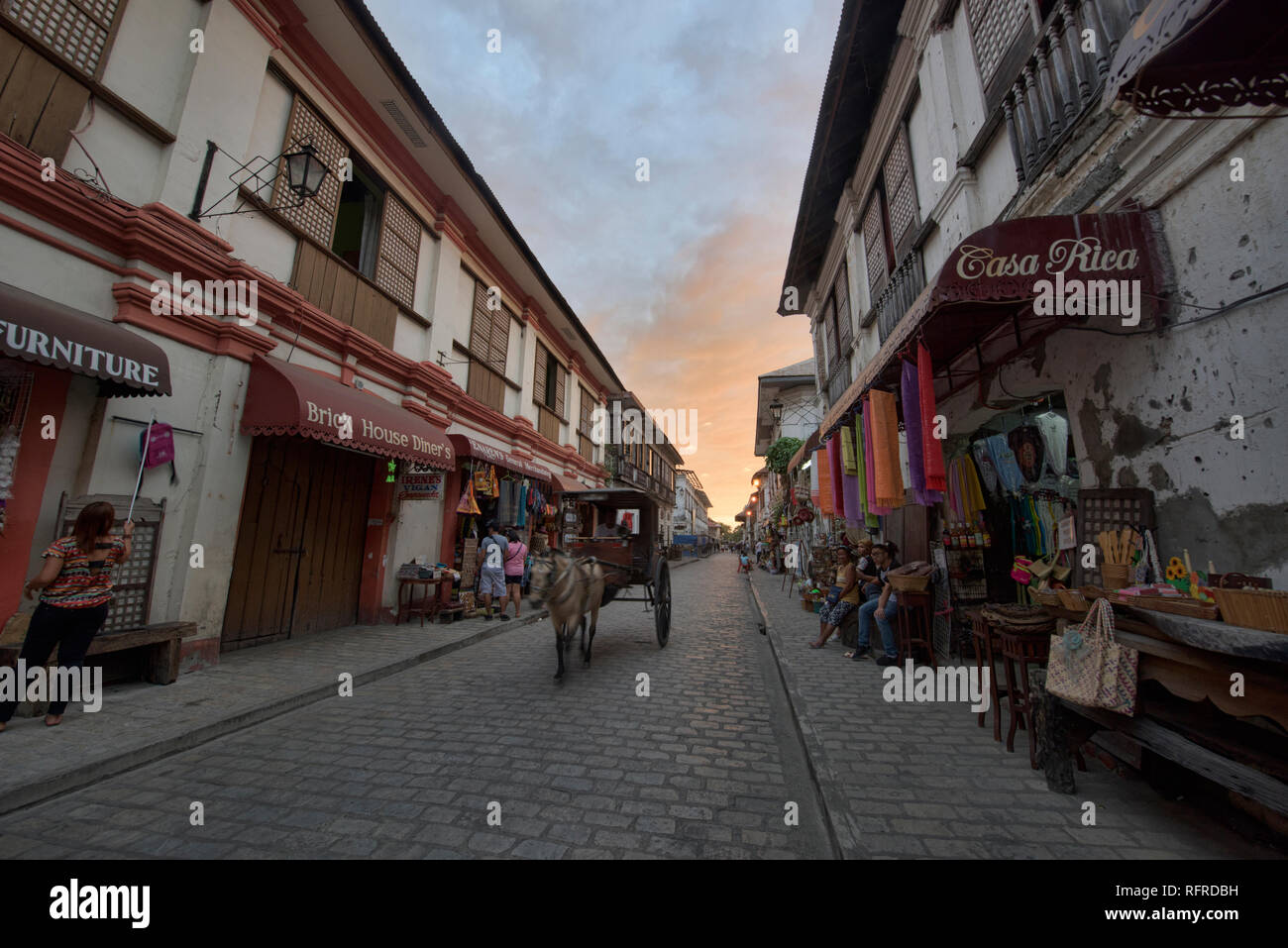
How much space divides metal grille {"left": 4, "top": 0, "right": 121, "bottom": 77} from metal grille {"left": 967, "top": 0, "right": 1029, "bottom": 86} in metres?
9.55

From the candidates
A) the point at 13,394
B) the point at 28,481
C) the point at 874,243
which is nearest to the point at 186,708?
the point at 28,481

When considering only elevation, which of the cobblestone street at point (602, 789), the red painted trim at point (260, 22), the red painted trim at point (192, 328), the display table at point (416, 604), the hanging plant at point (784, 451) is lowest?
the cobblestone street at point (602, 789)

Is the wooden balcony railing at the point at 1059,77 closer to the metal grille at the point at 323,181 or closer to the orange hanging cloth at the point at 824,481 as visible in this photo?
the orange hanging cloth at the point at 824,481

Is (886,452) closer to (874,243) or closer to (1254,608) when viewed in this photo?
(1254,608)

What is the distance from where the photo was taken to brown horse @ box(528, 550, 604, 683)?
5305 millimetres

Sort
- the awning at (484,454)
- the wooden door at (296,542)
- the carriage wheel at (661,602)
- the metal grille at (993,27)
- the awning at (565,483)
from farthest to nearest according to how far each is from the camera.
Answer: the awning at (565,483) → the awning at (484,454) → the carriage wheel at (661,602) → the wooden door at (296,542) → the metal grille at (993,27)

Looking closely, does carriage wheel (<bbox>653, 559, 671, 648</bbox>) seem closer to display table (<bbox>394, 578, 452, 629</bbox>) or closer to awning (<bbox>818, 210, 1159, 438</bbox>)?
display table (<bbox>394, 578, 452, 629</bbox>)

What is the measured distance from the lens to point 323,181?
768 centimetres

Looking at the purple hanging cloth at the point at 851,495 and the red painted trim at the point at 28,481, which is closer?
the red painted trim at the point at 28,481

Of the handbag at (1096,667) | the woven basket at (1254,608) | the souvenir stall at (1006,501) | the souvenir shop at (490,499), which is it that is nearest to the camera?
the woven basket at (1254,608)

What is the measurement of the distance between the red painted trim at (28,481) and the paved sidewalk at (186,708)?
1.20m

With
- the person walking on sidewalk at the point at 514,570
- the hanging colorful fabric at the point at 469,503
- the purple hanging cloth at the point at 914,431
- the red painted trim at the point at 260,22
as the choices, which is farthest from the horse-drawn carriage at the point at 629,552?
the red painted trim at the point at 260,22

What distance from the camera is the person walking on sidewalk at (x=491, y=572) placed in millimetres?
9688
